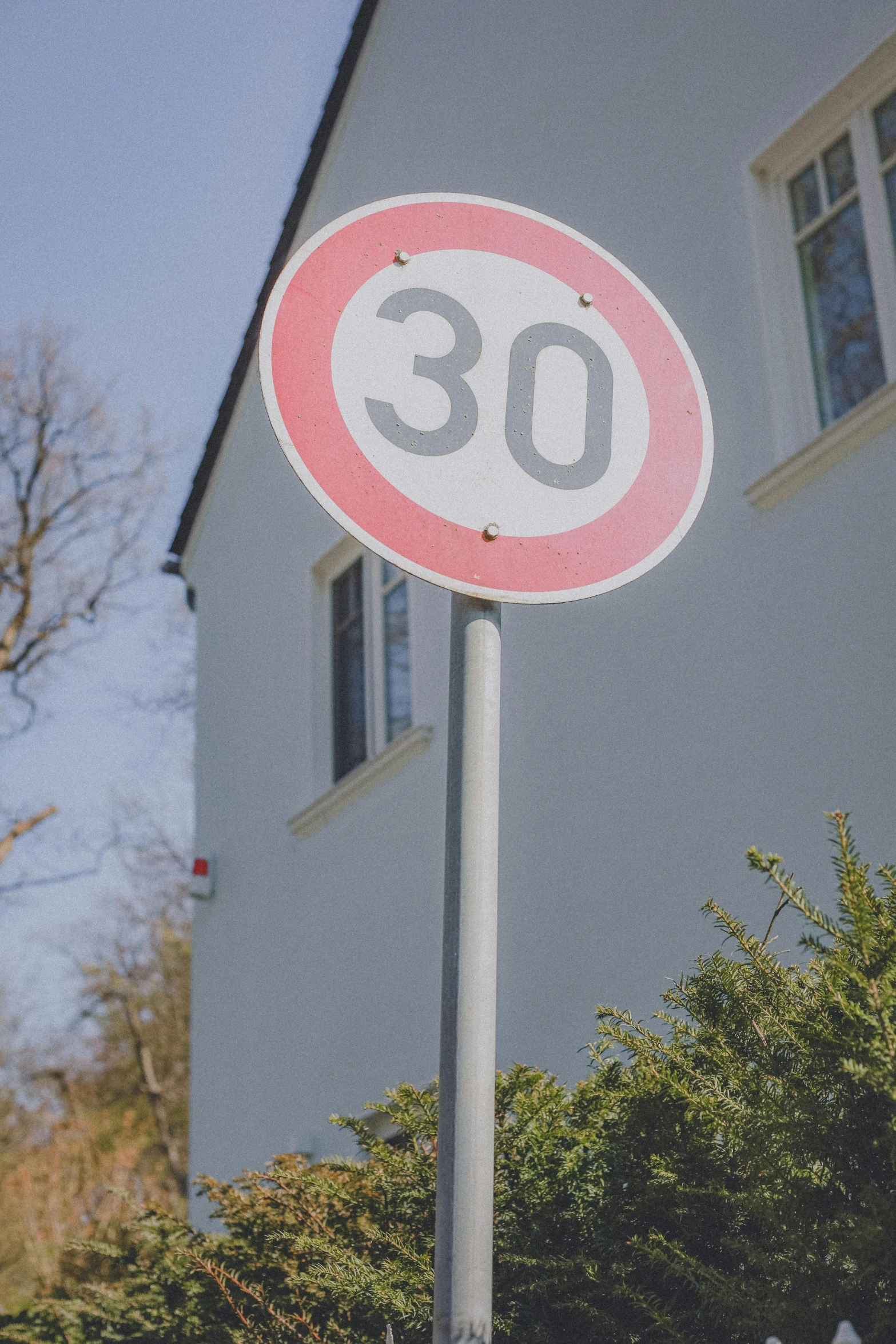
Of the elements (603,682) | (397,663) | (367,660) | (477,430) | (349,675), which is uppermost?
(349,675)

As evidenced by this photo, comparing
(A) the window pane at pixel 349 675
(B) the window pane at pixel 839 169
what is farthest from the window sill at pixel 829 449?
(A) the window pane at pixel 349 675

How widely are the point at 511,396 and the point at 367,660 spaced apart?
→ 676 centimetres

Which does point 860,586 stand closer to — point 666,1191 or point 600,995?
point 600,995

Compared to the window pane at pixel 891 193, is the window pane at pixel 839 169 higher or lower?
higher

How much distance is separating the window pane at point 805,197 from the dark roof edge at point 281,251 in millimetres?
4151

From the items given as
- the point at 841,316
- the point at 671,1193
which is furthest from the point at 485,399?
the point at 841,316

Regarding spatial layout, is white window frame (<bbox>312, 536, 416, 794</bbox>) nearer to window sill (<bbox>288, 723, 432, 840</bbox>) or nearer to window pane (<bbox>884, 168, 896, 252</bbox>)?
window sill (<bbox>288, 723, 432, 840</bbox>)

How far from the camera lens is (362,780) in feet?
28.2

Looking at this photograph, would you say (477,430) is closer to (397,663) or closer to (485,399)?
(485,399)

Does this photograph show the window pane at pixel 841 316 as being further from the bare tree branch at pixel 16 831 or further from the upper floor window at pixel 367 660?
the bare tree branch at pixel 16 831

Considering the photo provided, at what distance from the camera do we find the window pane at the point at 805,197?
6152mm

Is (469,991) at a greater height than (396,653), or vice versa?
(396,653)

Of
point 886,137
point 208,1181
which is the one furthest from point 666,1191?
point 886,137

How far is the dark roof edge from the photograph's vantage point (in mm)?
10320
